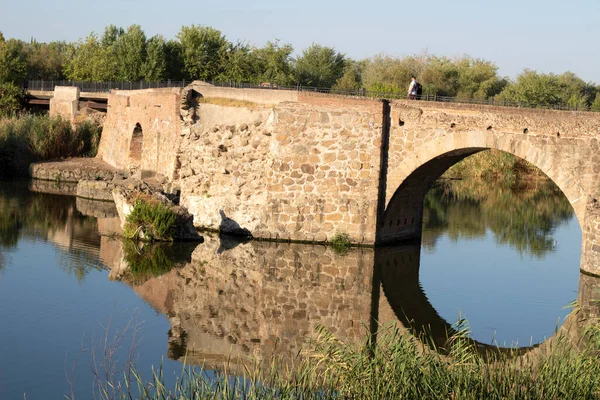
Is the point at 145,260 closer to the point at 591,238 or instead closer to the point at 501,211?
the point at 591,238

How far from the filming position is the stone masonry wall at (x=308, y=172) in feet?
63.4

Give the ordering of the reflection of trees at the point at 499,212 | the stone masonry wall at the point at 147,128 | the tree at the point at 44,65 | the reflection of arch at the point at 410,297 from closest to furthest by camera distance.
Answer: the reflection of arch at the point at 410,297 < the reflection of trees at the point at 499,212 < the stone masonry wall at the point at 147,128 < the tree at the point at 44,65

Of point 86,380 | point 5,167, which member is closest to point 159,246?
point 86,380

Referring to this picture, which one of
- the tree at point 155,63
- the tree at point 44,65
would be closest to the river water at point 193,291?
the tree at point 155,63

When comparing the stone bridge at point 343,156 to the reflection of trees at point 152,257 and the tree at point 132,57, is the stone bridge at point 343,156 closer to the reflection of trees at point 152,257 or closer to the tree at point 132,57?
the reflection of trees at point 152,257

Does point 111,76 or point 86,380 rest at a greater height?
point 111,76

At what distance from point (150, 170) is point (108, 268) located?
8.70m

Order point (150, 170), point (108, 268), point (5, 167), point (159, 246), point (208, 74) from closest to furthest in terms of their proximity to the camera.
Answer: point (108, 268)
point (159, 246)
point (150, 170)
point (5, 167)
point (208, 74)

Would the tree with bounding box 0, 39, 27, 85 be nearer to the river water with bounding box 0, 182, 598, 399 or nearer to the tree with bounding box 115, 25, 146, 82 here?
the tree with bounding box 115, 25, 146, 82

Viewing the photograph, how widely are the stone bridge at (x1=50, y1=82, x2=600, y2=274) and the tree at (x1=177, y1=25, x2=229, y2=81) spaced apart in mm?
22745

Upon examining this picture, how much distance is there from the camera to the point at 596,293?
51.7 ft

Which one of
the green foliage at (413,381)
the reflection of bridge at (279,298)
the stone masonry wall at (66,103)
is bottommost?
the reflection of bridge at (279,298)

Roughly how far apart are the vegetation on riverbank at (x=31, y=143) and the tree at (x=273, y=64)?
444 inches

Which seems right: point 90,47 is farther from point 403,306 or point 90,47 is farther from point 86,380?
point 86,380
